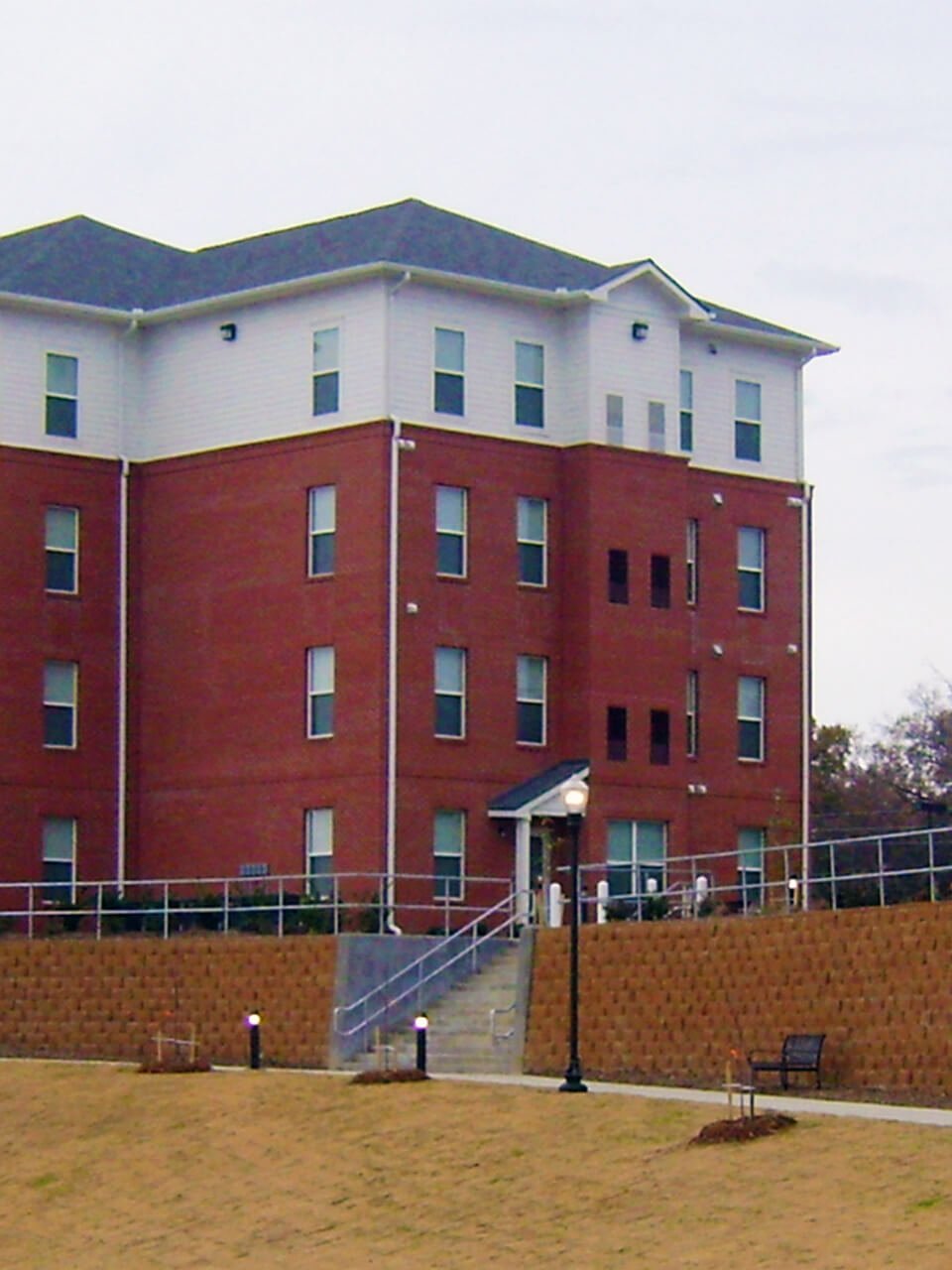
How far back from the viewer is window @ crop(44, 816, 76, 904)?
56.2 metres

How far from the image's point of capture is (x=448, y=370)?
54594 mm

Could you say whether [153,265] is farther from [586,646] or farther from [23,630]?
[586,646]

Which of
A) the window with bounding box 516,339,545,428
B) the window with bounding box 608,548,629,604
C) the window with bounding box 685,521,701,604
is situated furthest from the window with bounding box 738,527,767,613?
the window with bounding box 516,339,545,428

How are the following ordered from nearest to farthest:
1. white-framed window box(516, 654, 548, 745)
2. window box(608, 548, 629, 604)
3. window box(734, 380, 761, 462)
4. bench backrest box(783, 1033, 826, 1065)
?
1. bench backrest box(783, 1033, 826, 1065)
2. white-framed window box(516, 654, 548, 745)
3. window box(608, 548, 629, 604)
4. window box(734, 380, 761, 462)

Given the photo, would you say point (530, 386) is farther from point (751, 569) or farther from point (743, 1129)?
point (743, 1129)

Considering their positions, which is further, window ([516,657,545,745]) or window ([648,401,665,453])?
window ([648,401,665,453])

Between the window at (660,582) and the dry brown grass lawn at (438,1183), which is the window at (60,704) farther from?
the dry brown grass lawn at (438,1183)

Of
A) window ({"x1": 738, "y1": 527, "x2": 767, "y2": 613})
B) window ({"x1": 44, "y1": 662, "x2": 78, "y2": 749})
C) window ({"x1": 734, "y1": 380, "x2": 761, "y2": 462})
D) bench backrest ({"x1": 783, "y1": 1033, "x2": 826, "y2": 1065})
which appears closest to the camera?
bench backrest ({"x1": 783, "y1": 1033, "x2": 826, "y2": 1065})

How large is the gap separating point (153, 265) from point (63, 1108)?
2276 cm

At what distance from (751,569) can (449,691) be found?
8.07 meters

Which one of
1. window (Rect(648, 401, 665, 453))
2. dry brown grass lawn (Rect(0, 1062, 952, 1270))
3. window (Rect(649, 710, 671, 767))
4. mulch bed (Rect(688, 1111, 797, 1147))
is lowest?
dry brown grass lawn (Rect(0, 1062, 952, 1270))

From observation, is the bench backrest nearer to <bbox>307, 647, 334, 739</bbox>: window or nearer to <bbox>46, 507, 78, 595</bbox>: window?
<bbox>307, 647, 334, 739</bbox>: window

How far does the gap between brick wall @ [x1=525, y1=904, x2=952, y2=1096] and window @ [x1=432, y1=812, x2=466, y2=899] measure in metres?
7.65

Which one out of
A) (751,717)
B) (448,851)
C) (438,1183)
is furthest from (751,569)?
(438,1183)
